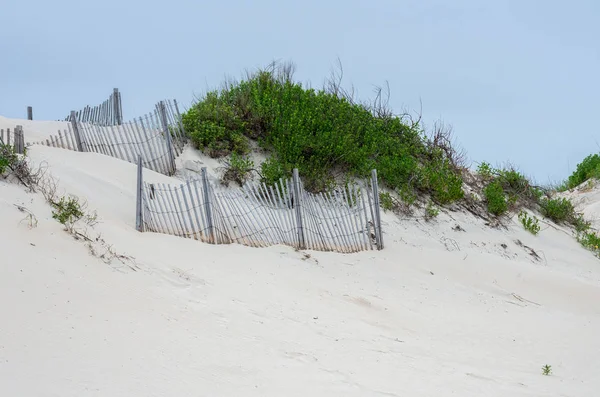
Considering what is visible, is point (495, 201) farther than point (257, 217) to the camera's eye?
Yes

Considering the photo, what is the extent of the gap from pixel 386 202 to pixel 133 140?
407 centimetres

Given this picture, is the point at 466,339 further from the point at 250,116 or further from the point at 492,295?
the point at 250,116

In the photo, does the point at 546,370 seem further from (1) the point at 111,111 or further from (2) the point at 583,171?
(2) the point at 583,171

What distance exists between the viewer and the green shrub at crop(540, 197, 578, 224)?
1486cm

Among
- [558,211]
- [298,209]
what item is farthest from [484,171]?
[298,209]

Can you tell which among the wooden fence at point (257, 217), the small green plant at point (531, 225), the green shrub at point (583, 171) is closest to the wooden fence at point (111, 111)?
the wooden fence at point (257, 217)

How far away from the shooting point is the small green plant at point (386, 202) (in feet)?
40.9

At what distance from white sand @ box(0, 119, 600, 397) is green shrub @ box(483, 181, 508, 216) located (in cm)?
201

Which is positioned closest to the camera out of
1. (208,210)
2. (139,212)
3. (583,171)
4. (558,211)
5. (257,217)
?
(139,212)

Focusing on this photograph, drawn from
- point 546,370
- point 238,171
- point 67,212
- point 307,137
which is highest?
point 307,137

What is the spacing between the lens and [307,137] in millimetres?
12750

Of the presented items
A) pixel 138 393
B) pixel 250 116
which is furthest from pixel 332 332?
pixel 250 116

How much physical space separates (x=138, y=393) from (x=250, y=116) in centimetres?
923

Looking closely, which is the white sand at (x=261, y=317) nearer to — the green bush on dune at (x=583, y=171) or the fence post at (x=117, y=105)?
the fence post at (x=117, y=105)
